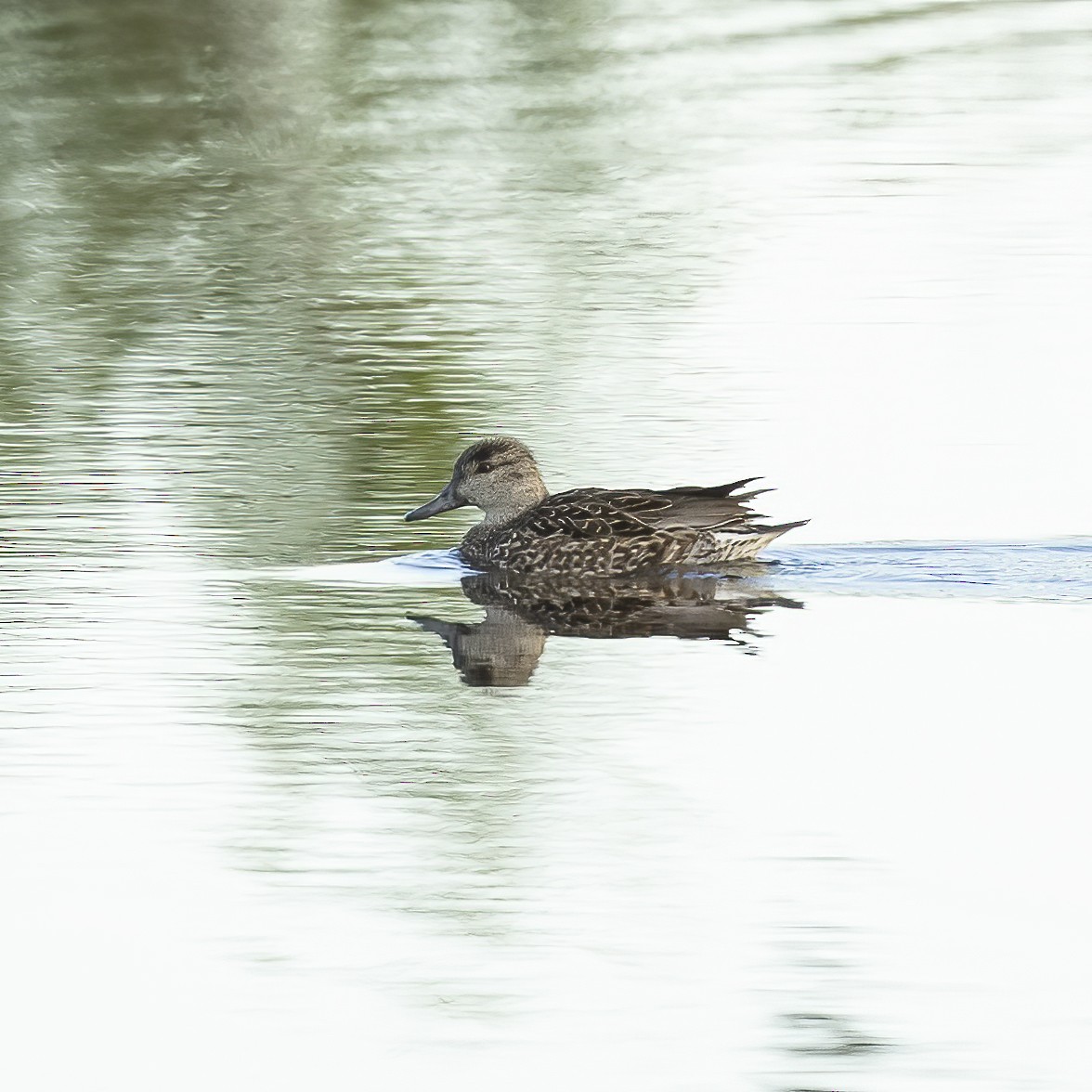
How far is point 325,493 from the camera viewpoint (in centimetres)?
1191

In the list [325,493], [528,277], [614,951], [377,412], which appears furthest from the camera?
[528,277]

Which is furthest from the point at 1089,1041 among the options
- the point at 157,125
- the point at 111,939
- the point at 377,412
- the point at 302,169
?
the point at 157,125

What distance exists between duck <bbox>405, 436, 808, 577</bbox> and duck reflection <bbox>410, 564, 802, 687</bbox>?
0.09 metres

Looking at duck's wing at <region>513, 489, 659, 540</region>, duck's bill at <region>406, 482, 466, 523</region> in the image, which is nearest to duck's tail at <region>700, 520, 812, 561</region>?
duck's wing at <region>513, 489, 659, 540</region>

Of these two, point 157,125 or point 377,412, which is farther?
point 157,125

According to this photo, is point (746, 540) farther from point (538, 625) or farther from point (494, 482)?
point (494, 482)

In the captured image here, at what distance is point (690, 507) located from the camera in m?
10.9

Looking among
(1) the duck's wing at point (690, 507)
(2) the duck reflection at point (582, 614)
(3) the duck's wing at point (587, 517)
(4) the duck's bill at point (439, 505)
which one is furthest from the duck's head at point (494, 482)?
(1) the duck's wing at point (690, 507)

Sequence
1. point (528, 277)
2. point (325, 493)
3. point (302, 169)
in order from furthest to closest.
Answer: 1. point (302, 169)
2. point (528, 277)
3. point (325, 493)

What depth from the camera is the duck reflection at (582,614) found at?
9109 mm

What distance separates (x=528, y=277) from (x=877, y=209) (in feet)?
11.5

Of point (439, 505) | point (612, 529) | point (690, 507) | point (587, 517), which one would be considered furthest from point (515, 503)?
point (690, 507)

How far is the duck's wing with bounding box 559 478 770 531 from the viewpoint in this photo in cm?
1081

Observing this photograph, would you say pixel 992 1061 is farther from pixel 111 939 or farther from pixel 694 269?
pixel 694 269
